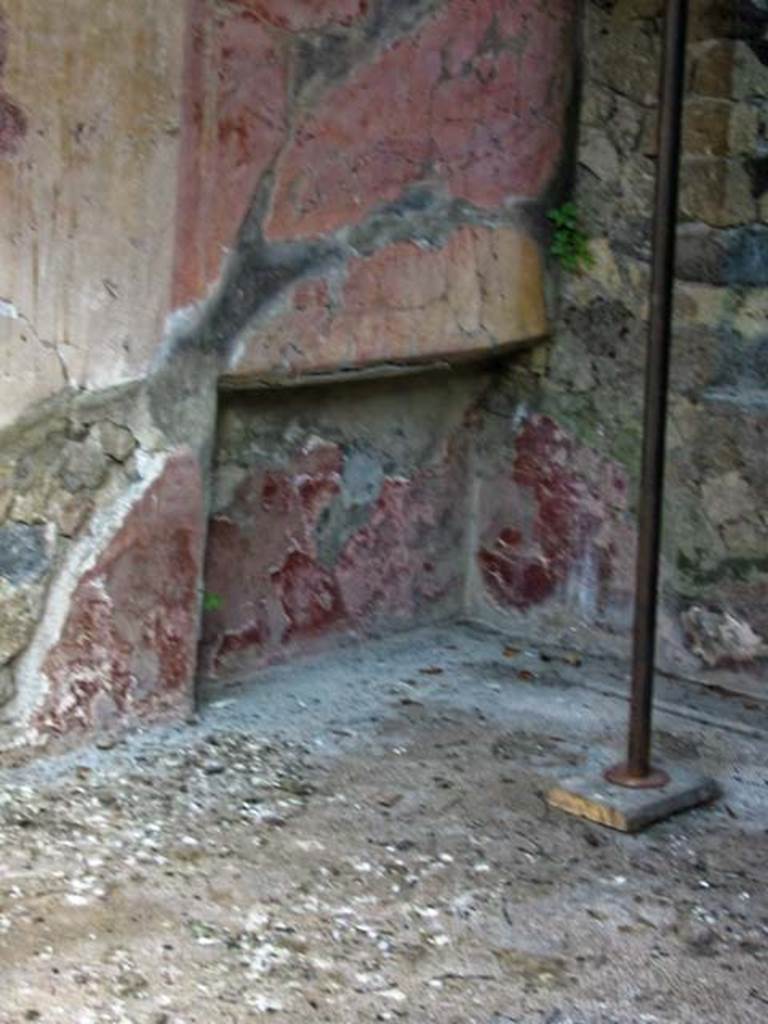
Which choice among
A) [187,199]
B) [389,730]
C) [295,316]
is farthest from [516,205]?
[389,730]

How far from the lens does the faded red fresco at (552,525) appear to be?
11.5ft

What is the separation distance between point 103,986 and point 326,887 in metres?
0.40

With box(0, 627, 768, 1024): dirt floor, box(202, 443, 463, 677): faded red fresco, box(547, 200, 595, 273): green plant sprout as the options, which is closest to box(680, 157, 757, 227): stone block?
box(547, 200, 595, 273): green plant sprout

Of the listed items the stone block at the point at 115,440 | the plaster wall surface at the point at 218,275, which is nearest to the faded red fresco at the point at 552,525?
the plaster wall surface at the point at 218,275

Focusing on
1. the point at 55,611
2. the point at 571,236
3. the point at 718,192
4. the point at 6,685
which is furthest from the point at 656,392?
the point at 6,685

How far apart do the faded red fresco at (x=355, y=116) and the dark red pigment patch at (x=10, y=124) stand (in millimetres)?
285

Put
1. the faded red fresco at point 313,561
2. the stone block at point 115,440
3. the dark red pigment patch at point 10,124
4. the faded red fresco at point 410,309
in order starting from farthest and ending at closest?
the faded red fresco at point 313,561
the faded red fresco at point 410,309
the stone block at point 115,440
the dark red pigment patch at point 10,124

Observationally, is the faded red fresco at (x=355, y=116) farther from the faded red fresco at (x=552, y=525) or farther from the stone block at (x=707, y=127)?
the faded red fresco at (x=552, y=525)

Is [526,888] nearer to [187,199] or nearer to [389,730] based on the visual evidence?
[389,730]

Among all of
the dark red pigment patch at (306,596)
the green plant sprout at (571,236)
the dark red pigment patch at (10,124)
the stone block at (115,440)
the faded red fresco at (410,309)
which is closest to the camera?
the dark red pigment patch at (10,124)

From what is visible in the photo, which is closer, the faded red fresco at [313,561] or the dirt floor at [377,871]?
the dirt floor at [377,871]

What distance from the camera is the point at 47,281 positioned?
2.72 m

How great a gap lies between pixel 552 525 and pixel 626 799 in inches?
37.2

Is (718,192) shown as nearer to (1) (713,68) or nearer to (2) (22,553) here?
(1) (713,68)
